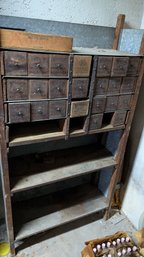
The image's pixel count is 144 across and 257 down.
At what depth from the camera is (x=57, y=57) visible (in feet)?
3.43

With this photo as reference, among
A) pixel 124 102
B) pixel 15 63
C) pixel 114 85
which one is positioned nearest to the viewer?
pixel 15 63

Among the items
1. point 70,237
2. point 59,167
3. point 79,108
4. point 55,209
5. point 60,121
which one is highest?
point 79,108

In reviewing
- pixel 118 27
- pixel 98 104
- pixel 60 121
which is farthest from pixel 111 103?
pixel 118 27

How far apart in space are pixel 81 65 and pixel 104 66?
0.50 feet

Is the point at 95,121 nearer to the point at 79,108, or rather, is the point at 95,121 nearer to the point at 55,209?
the point at 79,108

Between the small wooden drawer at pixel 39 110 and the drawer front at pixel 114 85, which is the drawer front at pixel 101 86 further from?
the small wooden drawer at pixel 39 110

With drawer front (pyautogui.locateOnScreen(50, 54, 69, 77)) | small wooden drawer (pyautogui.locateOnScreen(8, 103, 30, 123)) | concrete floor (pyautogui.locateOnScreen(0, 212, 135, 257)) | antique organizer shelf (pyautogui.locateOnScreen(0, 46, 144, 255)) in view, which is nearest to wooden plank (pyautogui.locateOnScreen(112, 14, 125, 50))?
antique organizer shelf (pyautogui.locateOnScreen(0, 46, 144, 255))

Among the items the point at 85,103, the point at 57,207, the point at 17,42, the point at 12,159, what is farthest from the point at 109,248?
the point at 17,42

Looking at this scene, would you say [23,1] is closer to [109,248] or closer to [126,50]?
[126,50]

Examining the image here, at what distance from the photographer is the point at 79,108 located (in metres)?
1.25

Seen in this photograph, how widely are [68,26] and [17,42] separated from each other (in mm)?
578

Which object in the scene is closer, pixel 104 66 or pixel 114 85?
pixel 104 66

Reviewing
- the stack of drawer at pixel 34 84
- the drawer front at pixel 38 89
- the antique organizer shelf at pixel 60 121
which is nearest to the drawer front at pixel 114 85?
the antique organizer shelf at pixel 60 121

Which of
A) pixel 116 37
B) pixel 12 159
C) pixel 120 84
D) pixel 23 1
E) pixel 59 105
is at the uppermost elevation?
pixel 23 1
